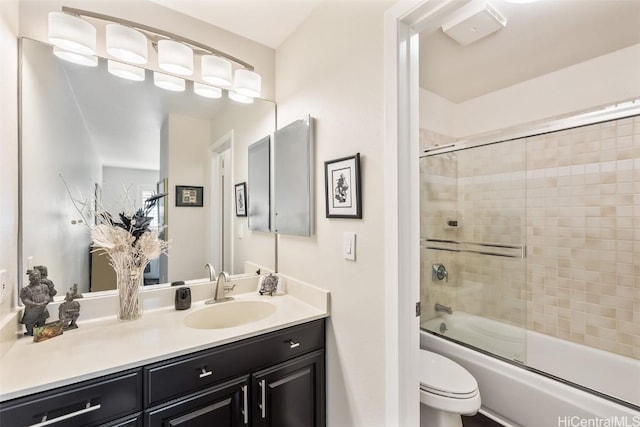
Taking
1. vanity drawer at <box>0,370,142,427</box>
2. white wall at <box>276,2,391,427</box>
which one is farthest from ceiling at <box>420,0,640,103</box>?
vanity drawer at <box>0,370,142,427</box>

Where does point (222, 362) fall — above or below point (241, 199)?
below

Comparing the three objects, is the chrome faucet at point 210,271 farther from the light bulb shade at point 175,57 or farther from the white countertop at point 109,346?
the light bulb shade at point 175,57

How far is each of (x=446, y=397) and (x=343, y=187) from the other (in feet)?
3.70

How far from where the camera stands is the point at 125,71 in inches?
54.6

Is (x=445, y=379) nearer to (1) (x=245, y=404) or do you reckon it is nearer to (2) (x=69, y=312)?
(1) (x=245, y=404)

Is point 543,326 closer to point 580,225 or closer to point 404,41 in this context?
point 580,225

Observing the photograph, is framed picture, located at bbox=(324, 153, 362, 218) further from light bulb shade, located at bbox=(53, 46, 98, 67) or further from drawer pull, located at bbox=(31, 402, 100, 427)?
light bulb shade, located at bbox=(53, 46, 98, 67)

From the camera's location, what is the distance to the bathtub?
140 cm

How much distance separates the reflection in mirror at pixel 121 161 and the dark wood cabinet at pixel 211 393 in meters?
0.61

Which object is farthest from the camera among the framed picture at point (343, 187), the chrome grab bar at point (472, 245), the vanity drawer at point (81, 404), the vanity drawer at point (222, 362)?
the chrome grab bar at point (472, 245)

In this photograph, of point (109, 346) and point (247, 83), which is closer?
point (109, 346)

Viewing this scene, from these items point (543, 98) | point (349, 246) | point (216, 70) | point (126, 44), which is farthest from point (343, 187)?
point (543, 98)

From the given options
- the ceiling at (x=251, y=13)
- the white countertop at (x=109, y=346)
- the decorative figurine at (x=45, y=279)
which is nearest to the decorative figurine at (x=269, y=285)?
the white countertop at (x=109, y=346)

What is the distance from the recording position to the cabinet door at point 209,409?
97 cm
